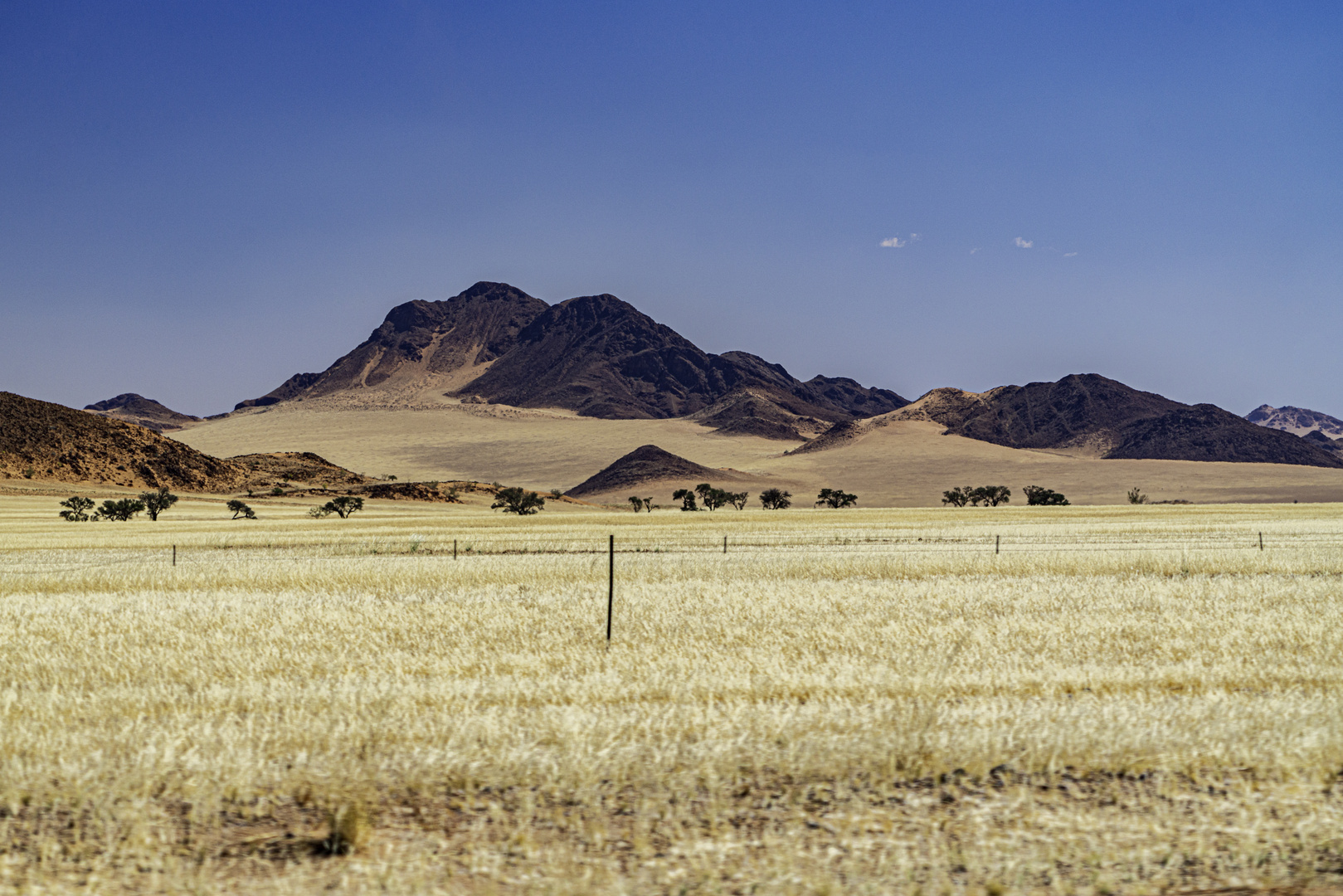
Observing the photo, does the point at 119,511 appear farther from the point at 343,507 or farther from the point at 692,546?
the point at 692,546

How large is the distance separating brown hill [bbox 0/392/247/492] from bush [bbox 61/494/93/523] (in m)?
40.9

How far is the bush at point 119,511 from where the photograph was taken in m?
65.9

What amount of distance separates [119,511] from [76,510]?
8.53 feet

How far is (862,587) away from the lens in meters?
20.8

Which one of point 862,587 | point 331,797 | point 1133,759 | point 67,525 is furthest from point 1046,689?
point 67,525

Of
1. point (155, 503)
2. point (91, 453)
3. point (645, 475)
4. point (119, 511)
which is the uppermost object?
point (91, 453)

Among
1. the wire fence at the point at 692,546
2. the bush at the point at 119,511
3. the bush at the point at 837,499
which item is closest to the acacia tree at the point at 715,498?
the bush at the point at 837,499

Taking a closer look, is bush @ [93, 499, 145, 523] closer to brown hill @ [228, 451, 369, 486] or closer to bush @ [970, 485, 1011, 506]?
brown hill @ [228, 451, 369, 486]

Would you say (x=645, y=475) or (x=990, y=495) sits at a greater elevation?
(x=645, y=475)

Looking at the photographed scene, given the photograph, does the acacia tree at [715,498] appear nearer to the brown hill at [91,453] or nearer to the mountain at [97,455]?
the mountain at [97,455]

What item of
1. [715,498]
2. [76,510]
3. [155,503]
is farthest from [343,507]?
[715,498]

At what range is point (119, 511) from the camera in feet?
218

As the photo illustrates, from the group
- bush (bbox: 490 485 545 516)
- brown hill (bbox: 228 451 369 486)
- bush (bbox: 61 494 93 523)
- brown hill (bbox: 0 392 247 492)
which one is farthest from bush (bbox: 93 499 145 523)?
brown hill (bbox: 228 451 369 486)

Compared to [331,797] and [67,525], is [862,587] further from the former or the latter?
[67,525]
